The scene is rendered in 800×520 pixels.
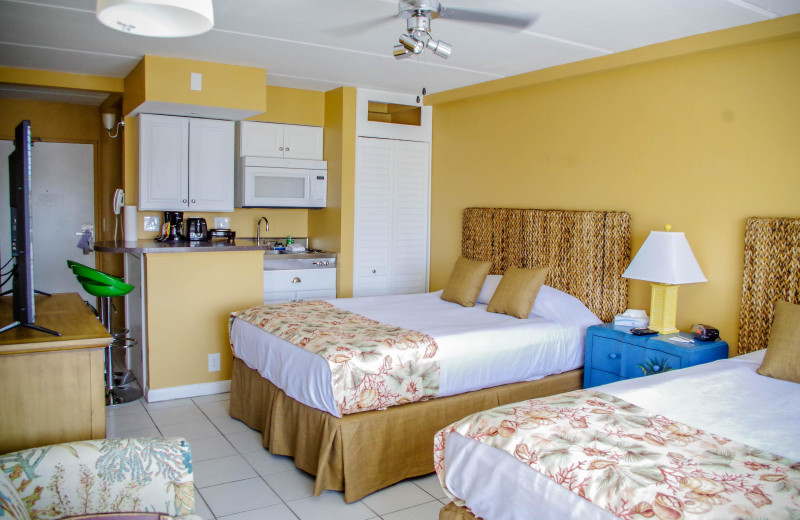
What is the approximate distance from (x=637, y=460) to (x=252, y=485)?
2.04 m

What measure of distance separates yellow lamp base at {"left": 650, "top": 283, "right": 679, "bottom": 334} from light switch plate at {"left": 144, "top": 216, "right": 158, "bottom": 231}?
3905 mm

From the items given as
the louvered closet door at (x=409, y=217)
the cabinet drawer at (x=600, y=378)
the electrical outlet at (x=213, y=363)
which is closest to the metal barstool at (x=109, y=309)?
the electrical outlet at (x=213, y=363)

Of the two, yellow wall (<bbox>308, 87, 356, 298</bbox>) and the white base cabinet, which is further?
yellow wall (<bbox>308, 87, 356, 298</bbox>)

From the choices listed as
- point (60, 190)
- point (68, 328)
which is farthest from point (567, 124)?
point (60, 190)

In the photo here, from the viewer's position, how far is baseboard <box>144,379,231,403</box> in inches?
172

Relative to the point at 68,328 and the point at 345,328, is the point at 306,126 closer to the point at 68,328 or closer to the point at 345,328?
the point at 345,328

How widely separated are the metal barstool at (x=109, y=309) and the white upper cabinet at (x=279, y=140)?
1.63 meters

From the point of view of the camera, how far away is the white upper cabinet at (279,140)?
5.37 meters

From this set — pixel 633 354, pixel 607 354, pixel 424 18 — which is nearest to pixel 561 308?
pixel 607 354

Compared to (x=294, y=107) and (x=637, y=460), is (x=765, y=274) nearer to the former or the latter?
(x=637, y=460)

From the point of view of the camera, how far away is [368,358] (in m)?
3.00

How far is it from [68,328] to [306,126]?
372 cm

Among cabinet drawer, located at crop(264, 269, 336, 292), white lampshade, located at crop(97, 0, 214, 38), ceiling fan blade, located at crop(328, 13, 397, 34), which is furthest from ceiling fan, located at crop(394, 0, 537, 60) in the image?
cabinet drawer, located at crop(264, 269, 336, 292)

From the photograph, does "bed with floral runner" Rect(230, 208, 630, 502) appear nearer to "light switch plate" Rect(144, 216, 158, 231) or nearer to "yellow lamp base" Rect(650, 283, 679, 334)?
"yellow lamp base" Rect(650, 283, 679, 334)
